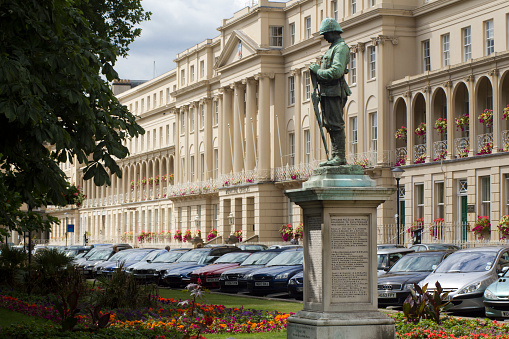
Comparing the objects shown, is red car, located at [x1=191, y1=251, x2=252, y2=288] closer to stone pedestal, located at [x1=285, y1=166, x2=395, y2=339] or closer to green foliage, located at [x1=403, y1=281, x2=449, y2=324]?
green foliage, located at [x1=403, y1=281, x2=449, y2=324]

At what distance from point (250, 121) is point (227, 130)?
16.5 ft

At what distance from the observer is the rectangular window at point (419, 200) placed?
4719 cm

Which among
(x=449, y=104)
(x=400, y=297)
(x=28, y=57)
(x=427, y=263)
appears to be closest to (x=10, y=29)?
(x=28, y=57)

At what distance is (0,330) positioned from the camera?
15430 millimetres

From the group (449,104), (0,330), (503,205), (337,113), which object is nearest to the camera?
(337,113)

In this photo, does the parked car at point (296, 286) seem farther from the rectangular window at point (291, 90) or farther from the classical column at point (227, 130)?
the classical column at point (227, 130)

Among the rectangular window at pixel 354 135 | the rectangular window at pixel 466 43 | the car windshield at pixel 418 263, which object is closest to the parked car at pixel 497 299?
the car windshield at pixel 418 263

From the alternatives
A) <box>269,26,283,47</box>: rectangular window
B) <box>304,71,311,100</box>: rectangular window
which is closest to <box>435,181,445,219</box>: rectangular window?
<box>304,71,311,100</box>: rectangular window

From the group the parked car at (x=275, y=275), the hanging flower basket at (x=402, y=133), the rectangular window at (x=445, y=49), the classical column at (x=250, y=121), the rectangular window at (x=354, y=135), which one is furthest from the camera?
the classical column at (x=250, y=121)

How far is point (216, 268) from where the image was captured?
3250cm

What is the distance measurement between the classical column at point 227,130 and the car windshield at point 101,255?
2386cm

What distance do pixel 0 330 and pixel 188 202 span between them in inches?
2558

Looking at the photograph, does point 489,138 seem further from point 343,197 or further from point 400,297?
point 343,197

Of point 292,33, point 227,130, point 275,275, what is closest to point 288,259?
point 275,275
